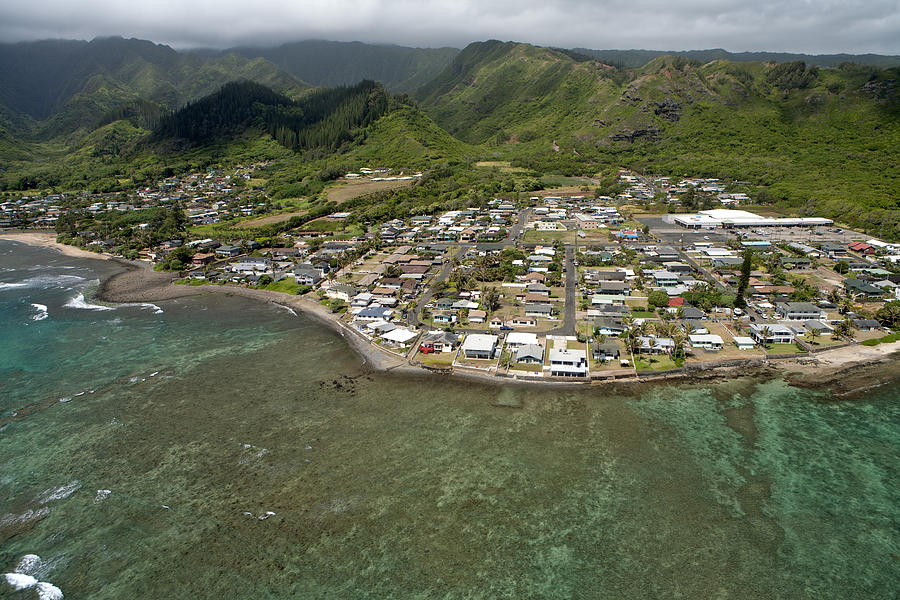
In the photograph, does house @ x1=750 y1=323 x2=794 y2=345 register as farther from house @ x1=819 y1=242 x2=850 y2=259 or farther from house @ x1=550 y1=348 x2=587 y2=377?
house @ x1=819 y1=242 x2=850 y2=259

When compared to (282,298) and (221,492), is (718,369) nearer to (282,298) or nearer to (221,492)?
(221,492)

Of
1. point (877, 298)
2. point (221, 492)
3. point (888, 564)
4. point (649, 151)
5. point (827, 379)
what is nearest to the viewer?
point (888, 564)

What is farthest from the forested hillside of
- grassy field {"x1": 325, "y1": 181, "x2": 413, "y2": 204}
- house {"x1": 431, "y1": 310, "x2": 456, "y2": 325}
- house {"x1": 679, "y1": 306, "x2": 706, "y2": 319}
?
house {"x1": 679, "y1": 306, "x2": 706, "y2": 319}

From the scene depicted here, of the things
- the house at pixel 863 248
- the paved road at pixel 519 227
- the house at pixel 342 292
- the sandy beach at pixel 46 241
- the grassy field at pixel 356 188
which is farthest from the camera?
the grassy field at pixel 356 188

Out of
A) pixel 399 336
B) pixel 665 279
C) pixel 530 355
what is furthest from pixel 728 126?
pixel 399 336

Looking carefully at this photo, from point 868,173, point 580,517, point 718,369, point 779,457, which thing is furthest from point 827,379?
point 868,173

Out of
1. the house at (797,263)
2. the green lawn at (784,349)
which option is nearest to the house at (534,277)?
the green lawn at (784,349)

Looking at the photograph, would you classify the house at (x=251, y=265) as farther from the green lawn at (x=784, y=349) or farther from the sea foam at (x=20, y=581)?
the green lawn at (x=784, y=349)
